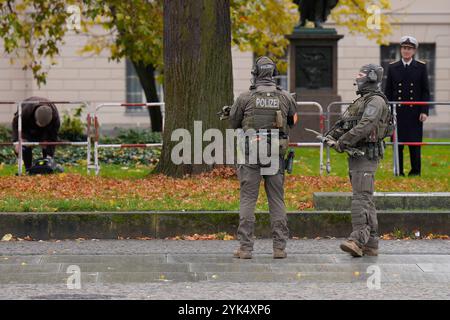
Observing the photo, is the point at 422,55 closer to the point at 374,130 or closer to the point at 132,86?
the point at 132,86

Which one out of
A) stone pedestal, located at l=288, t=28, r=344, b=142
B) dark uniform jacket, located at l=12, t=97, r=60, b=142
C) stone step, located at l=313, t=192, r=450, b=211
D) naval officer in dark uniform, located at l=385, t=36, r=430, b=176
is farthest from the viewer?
stone pedestal, located at l=288, t=28, r=344, b=142

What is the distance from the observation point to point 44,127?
1766 centimetres

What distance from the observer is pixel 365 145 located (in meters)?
11.0

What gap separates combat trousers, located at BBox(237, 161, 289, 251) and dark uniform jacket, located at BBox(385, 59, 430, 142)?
630cm

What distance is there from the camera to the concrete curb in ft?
40.4

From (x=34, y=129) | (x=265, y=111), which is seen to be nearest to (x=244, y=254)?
(x=265, y=111)

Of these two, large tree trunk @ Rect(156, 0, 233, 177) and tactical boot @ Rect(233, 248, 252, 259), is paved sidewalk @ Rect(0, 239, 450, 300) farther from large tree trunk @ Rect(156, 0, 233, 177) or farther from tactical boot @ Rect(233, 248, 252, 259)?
large tree trunk @ Rect(156, 0, 233, 177)

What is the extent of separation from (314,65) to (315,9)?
1654 mm

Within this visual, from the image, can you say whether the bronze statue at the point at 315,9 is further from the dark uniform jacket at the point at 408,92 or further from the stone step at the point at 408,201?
the stone step at the point at 408,201

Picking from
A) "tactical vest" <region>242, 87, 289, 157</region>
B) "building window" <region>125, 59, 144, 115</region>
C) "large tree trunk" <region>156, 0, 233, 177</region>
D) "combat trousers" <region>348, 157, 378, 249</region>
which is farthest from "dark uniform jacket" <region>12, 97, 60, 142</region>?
"building window" <region>125, 59, 144, 115</region>

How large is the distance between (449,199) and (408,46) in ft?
12.8

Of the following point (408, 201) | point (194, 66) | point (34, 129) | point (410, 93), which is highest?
point (194, 66)

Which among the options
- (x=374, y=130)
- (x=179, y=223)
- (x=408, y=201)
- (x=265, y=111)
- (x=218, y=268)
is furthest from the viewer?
(x=408, y=201)
